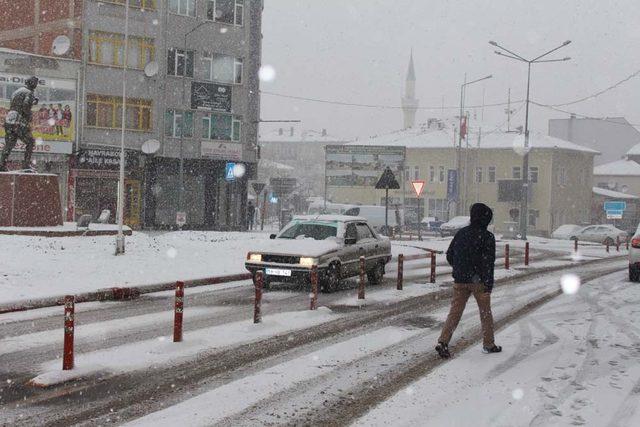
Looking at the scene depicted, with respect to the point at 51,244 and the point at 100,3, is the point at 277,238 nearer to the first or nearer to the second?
the point at 51,244

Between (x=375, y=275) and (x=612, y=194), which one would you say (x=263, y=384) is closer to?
(x=375, y=275)

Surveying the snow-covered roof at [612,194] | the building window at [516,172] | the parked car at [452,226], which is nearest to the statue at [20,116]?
the parked car at [452,226]

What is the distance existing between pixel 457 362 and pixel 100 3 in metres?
35.4

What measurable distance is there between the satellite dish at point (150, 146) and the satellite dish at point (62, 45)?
6.15 metres

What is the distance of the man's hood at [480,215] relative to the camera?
8594 millimetres

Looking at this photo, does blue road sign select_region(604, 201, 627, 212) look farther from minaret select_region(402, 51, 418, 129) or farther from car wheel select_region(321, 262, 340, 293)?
minaret select_region(402, 51, 418, 129)

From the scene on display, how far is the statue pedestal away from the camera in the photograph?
20406 millimetres

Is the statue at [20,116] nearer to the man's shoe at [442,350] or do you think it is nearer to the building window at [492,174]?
the man's shoe at [442,350]

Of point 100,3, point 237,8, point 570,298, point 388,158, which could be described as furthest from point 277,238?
point 388,158

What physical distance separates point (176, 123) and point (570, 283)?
2853 cm

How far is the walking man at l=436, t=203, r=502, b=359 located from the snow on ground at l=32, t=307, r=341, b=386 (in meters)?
2.62

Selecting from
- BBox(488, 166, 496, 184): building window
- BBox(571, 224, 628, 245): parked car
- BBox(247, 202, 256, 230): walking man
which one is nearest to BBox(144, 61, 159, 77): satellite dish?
BBox(247, 202, 256, 230): walking man

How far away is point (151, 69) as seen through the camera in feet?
132

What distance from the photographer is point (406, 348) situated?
9312 mm
